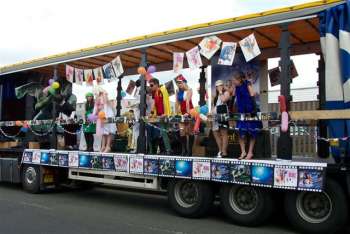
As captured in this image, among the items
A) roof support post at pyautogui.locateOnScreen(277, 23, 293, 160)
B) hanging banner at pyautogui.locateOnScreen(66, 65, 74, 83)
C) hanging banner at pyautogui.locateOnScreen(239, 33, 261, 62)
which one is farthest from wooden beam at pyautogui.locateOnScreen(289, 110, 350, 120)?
hanging banner at pyautogui.locateOnScreen(66, 65, 74, 83)

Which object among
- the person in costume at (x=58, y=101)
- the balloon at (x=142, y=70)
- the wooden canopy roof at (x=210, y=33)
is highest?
the wooden canopy roof at (x=210, y=33)

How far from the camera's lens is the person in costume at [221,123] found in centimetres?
820

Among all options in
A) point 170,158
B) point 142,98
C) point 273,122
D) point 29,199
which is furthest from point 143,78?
point 29,199

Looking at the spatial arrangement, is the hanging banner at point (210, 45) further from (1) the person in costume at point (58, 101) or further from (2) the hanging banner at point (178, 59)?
(1) the person in costume at point (58, 101)

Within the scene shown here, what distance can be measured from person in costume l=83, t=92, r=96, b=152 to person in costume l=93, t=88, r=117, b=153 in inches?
17.5

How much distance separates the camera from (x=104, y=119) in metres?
9.91

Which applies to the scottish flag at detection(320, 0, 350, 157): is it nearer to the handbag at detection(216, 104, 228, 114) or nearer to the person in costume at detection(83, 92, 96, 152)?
the handbag at detection(216, 104, 228, 114)

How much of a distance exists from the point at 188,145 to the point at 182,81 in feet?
4.75

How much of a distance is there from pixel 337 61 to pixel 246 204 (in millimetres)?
2781

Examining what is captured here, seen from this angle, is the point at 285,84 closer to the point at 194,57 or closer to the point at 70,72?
the point at 194,57

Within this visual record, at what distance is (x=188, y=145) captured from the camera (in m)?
8.95

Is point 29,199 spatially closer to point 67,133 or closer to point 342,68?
point 67,133

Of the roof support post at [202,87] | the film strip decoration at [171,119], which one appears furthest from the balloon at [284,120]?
the roof support post at [202,87]

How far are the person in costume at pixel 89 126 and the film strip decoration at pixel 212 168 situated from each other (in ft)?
2.01
